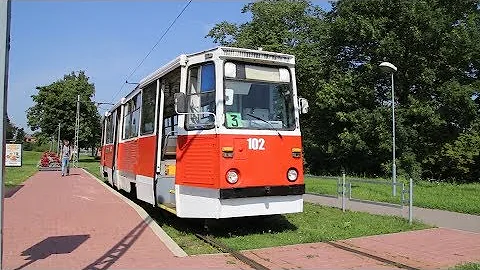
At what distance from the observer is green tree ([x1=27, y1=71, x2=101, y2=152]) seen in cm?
6162

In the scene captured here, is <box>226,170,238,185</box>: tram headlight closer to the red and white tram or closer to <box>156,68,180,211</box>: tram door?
the red and white tram

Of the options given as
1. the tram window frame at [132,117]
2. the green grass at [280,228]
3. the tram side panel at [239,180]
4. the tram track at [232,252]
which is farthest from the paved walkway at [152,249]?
the tram window frame at [132,117]

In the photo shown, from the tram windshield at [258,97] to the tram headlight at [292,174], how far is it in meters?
0.81

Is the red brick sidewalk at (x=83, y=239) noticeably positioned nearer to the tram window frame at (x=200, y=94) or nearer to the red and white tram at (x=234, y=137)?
the red and white tram at (x=234, y=137)

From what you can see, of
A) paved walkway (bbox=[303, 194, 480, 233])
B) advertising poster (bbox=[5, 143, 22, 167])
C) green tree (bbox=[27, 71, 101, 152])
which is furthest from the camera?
green tree (bbox=[27, 71, 101, 152])

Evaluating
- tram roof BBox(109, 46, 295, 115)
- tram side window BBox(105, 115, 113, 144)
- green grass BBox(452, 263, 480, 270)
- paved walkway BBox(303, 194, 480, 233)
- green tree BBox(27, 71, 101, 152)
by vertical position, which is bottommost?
green grass BBox(452, 263, 480, 270)

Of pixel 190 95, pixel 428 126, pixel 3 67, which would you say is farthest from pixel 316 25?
pixel 3 67

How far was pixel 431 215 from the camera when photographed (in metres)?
12.4

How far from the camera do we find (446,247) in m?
8.41

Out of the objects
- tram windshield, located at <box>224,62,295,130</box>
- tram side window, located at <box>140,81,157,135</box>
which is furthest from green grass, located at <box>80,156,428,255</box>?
tram side window, located at <box>140,81,157,135</box>

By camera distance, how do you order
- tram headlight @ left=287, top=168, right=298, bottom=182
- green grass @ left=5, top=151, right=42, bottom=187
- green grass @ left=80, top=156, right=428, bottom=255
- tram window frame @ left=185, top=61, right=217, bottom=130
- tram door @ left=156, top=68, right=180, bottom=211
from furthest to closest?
1. green grass @ left=5, top=151, right=42, bottom=187
2. tram door @ left=156, top=68, right=180, bottom=211
3. tram headlight @ left=287, top=168, right=298, bottom=182
4. tram window frame @ left=185, top=61, right=217, bottom=130
5. green grass @ left=80, top=156, right=428, bottom=255

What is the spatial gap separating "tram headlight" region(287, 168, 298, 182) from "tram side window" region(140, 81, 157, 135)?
3.44m

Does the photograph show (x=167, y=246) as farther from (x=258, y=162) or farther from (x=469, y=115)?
(x=469, y=115)

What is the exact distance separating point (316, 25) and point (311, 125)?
10.6 meters
